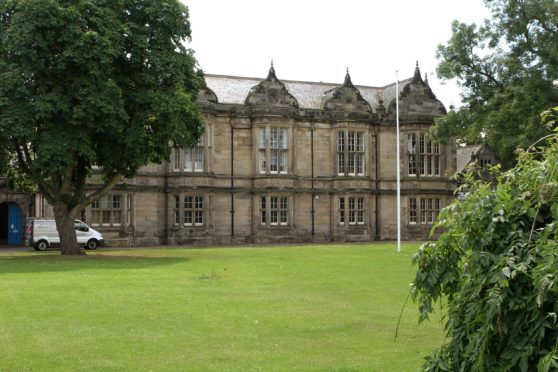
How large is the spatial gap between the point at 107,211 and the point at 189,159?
6316mm

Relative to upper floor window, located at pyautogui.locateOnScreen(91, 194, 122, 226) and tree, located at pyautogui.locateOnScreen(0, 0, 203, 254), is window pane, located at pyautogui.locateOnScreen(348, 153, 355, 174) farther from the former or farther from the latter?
tree, located at pyautogui.locateOnScreen(0, 0, 203, 254)

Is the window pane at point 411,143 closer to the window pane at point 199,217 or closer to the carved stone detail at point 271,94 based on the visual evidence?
the carved stone detail at point 271,94

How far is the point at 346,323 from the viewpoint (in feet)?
43.3

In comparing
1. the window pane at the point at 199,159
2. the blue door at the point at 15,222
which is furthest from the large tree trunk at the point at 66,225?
the blue door at the point at 15,222

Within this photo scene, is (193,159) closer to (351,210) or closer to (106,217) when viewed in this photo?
(106,217)

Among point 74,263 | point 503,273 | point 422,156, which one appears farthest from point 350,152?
point 503,273

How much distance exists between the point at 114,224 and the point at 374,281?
2697cm

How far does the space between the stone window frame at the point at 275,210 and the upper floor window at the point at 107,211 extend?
376 inches

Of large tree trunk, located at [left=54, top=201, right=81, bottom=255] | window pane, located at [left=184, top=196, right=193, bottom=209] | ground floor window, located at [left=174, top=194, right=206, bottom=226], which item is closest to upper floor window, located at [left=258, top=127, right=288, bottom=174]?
ground floor window, located at [left=174, top=194, right=206, bottom=226]

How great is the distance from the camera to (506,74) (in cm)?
3928

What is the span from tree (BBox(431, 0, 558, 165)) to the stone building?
28.1 ft

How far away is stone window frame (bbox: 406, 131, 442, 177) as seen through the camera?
51156 mm

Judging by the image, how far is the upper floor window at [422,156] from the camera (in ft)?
168

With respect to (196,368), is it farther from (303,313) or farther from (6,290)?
(6,290)
